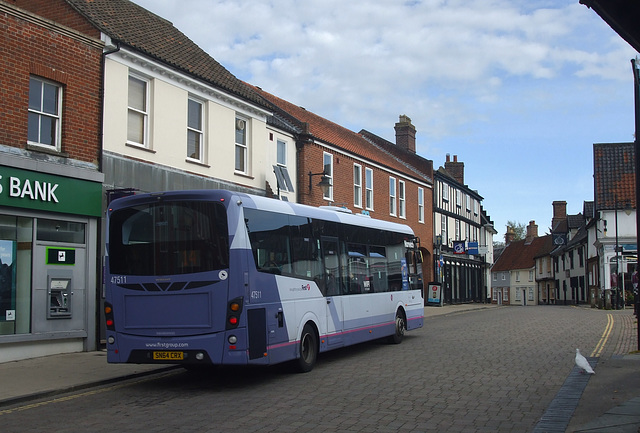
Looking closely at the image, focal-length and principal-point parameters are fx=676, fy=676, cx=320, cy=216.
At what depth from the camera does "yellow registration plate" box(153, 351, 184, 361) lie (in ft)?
33.2

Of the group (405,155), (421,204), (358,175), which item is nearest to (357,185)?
(358,175)

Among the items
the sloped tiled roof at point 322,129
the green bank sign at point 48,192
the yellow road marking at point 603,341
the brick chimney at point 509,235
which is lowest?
the yellow road marking at point 603,341

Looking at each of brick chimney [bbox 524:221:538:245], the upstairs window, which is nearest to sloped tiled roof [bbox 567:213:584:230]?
brick chimney [bbox 524:221:538:245]

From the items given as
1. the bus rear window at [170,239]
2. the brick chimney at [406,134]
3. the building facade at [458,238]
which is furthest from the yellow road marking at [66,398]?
the brick chimney at [406,134]

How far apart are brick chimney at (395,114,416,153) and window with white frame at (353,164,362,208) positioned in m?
14.0

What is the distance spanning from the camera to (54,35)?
14297 mm

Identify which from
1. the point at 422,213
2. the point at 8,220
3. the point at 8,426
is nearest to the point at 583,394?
the point at 8,426

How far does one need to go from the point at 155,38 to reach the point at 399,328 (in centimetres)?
1029

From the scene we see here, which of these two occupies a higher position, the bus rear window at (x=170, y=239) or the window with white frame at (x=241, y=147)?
the window with white frame at (x=241, y=147)

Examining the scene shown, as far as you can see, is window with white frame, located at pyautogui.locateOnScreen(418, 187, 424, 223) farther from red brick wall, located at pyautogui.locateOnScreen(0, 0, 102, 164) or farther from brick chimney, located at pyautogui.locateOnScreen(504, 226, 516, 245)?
brick chimney, located at pyautogui.locateOnScreen(504, 226, 516, 245)

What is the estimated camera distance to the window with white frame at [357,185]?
29.6 m

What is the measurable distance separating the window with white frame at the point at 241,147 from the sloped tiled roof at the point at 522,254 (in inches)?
2366

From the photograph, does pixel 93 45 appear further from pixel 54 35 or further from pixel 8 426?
pixel 8 426

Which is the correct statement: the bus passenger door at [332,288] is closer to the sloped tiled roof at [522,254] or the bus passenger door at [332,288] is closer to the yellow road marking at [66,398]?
the yellow road marking at [66,398]
